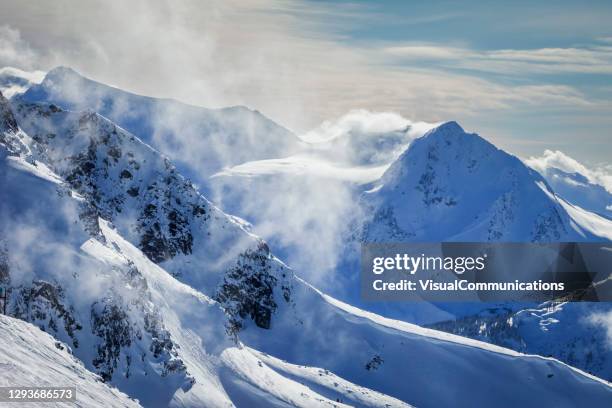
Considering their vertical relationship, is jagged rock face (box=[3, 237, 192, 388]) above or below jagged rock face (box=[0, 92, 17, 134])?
below

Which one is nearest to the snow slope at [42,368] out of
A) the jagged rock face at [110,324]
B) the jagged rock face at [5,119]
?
the jagged rock face at [110,324]

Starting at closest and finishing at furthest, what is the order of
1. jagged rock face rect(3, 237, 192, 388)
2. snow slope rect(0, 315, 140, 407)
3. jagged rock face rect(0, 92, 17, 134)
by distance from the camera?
1. snow slope rect(0, 315, 140, 407)
2. jagged rock face rect(3, 237, 192, 388)
3. jagged rock face rect(0, 92, 17, 134)

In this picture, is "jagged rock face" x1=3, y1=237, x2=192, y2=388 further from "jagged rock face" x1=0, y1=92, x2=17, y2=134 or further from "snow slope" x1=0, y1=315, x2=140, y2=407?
"jagged rock face" x1=0, y1=92, x2=17, y2=134

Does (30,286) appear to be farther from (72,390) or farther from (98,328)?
(72,390)

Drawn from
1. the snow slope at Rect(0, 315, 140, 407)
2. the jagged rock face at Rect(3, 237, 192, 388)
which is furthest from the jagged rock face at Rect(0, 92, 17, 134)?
the snow slope at Rect(0, 315, 140, 407)

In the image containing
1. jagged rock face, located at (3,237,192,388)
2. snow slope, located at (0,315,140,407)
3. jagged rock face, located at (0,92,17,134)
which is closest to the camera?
snow slope, located at (0,315,140,407)

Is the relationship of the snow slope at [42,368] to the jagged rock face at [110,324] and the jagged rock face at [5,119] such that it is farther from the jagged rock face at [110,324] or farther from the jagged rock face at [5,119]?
the jagged rock face at [5,119]

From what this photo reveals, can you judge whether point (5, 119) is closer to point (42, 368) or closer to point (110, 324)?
point (110, 324)

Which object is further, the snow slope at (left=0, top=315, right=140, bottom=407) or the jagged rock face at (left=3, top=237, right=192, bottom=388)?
the jagged rock face at (left=3, top=237, right=192, bottom=388)

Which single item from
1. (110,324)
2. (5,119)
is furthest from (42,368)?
(5,119)
